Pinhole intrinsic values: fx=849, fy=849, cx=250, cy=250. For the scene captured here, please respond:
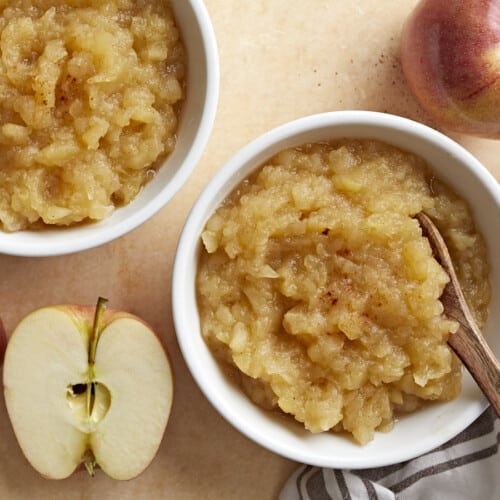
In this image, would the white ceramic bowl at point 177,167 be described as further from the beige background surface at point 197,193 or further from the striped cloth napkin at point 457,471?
the striped cloth napkin at point 457,471

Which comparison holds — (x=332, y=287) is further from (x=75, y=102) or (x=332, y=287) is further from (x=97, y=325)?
(x=75, y=102)

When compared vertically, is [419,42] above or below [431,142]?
above

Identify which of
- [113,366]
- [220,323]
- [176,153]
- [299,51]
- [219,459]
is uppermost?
[299,51]

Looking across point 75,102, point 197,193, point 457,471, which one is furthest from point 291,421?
point 75,102

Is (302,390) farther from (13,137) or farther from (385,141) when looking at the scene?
(13,137)

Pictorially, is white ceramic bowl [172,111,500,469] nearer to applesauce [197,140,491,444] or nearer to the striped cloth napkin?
applesauce [197,140,491,444]

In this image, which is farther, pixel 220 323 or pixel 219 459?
pixel 219 459

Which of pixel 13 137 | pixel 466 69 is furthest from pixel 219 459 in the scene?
pixel 466 69
